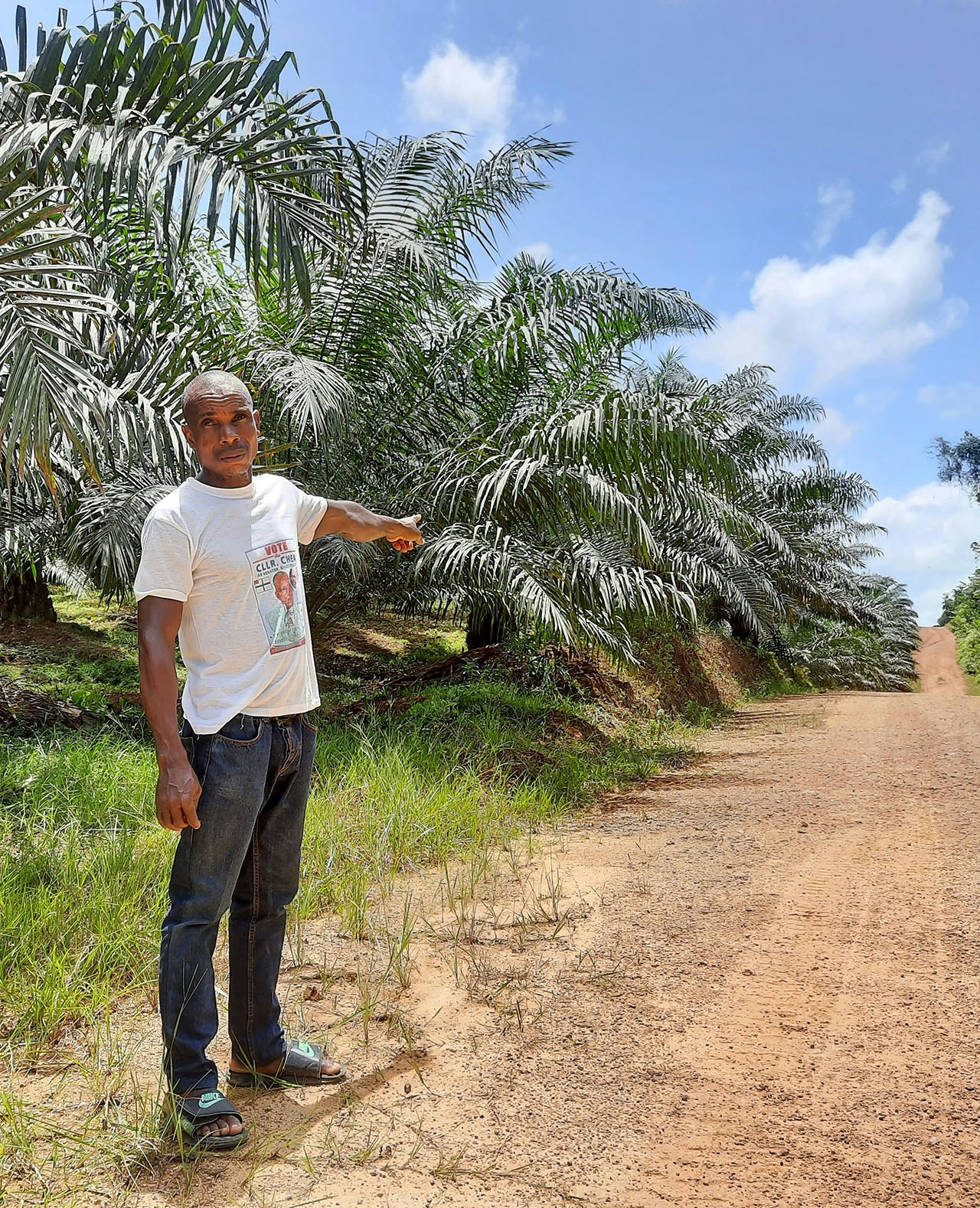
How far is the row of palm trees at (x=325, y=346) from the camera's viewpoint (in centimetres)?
449

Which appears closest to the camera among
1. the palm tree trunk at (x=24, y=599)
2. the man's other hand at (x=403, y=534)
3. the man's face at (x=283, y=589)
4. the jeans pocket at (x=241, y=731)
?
the jeans pocket at (x=241, y=731)

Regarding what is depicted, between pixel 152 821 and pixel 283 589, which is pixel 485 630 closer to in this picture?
pixel 152 821

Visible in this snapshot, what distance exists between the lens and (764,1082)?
2.60 m

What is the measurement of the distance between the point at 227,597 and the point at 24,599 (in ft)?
32.8

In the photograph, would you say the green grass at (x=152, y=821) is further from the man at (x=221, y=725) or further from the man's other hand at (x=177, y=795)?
the man's other hand at (x=177, y=795)

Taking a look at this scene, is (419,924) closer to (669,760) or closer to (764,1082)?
(764,1082)

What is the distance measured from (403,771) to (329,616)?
3542 mm

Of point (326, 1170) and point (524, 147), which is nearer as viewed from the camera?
point (326, 1170)

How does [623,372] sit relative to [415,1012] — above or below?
above

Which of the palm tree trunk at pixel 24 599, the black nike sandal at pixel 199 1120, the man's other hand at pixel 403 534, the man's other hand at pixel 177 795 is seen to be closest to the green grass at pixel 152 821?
the black nike sandal at pixel 199 1120

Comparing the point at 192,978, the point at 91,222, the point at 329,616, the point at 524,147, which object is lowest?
the point at 192,978

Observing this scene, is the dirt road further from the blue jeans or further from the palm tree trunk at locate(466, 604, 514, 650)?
the palm tree trunk at locate(466, 604, 514, 650)

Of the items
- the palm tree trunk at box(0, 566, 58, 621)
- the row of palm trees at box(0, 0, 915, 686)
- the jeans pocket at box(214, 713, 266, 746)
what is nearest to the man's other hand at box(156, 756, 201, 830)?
the jeans pocket at box(214, 713, 266, 746)

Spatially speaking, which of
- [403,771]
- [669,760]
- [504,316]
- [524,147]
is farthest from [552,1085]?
[524,147]
